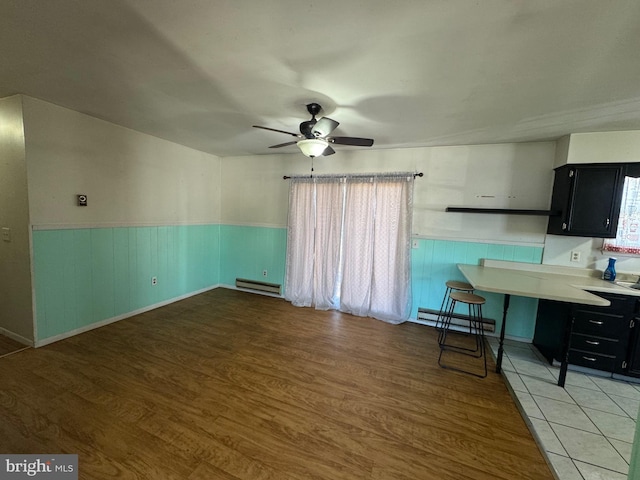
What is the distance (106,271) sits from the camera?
3.03 m

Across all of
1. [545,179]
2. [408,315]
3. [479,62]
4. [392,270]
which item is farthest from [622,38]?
[408,315]

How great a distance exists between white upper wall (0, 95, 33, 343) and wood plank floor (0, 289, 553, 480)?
49 centimetres

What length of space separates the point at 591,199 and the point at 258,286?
4.46 meters

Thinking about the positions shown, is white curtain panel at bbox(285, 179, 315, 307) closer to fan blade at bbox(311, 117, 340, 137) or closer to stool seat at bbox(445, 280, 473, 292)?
fan blade at bbox(311, 117, 340, 137)

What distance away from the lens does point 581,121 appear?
2.37m

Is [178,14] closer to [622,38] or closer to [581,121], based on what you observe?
[622,38]

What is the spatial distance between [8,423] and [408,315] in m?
3.79

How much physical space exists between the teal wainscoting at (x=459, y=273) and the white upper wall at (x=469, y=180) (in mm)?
127

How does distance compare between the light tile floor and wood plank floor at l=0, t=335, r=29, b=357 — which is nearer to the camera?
the light tile floor

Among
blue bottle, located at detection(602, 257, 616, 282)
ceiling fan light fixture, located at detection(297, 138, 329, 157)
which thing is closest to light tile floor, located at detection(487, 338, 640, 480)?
blue bottle, located at detection(602, 257, 616, 282)

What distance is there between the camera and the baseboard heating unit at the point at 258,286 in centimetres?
433

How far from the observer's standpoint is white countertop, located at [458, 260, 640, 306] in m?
2.02

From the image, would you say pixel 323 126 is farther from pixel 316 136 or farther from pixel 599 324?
pixel 599 324

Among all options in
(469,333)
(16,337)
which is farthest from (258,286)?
(469,333)
